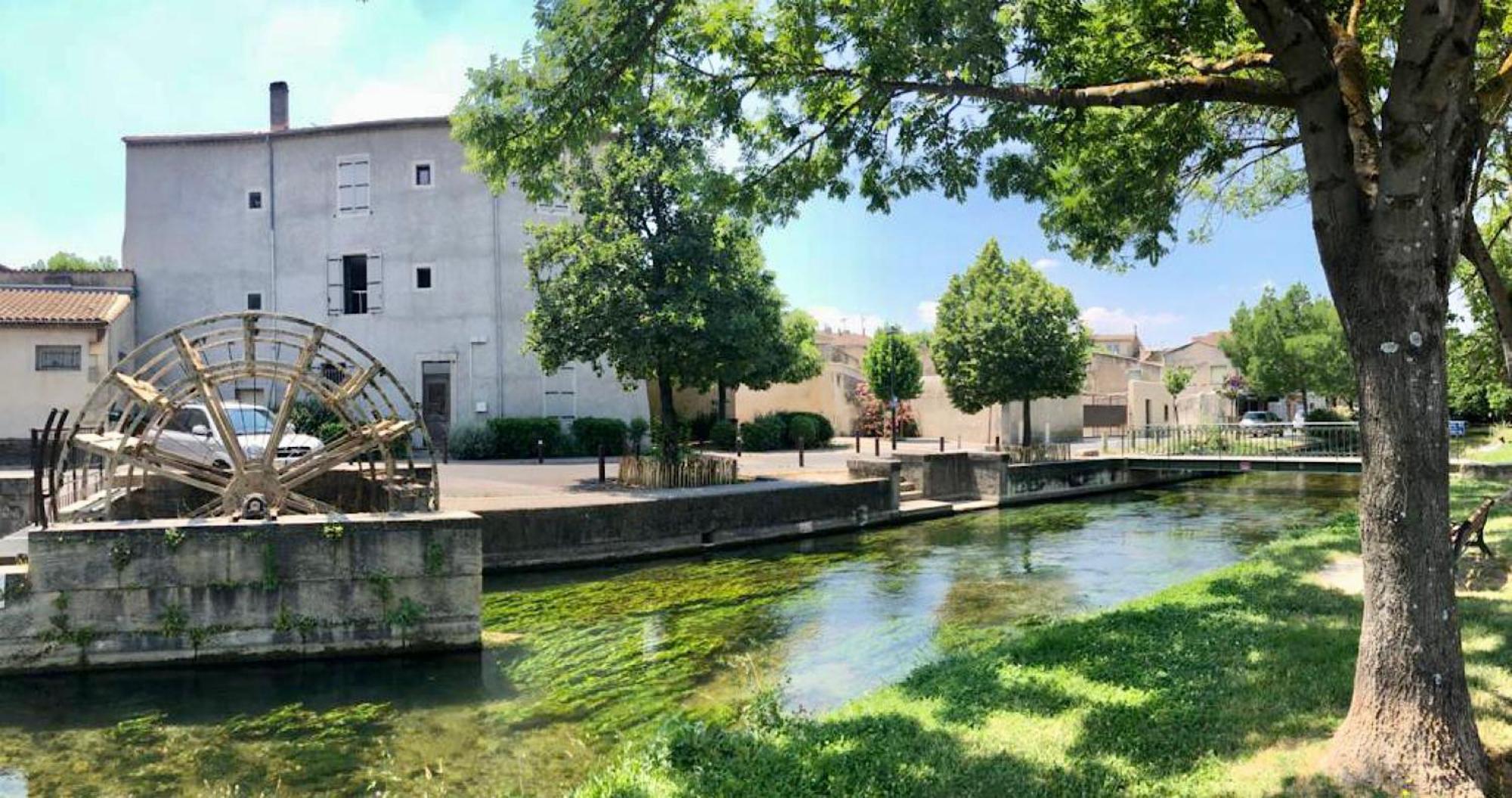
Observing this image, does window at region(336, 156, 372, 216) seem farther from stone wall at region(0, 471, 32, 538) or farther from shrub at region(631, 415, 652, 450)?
stone wall at region(0, 471, 32, 538)

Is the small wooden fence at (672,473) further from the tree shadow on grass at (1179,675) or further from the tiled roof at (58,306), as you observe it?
the tiled roof at (58,306)

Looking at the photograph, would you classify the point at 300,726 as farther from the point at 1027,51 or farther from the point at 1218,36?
the point at 1218,36

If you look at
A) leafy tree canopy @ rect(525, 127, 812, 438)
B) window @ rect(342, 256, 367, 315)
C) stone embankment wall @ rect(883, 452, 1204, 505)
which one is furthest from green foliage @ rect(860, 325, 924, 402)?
window @ rect(342, 256, 367, 315)

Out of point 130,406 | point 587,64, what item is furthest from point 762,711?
point 130,406

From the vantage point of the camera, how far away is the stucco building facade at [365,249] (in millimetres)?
27984

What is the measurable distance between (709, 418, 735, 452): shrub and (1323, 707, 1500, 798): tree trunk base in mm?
29605

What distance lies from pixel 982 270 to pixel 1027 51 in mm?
23087

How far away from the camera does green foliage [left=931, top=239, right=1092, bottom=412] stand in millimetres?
28281

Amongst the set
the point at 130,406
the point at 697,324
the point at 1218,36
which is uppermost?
the point at 1218,36

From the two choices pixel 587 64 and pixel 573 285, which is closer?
pixel 587 64

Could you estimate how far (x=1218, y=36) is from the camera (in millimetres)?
8484

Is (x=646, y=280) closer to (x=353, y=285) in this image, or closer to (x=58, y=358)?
(x=353, y=285)

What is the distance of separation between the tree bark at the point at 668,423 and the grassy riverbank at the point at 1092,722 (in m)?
12.7

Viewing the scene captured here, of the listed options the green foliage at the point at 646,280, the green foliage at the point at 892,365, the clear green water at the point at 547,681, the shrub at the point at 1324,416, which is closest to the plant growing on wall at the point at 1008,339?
the green foliage at the point at 646,280
